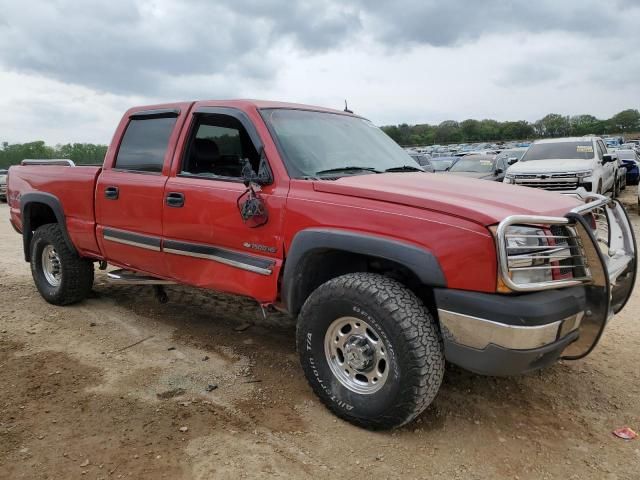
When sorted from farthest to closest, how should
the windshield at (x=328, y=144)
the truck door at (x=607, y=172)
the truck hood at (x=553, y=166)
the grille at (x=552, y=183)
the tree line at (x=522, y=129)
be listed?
the tree line at (x=522, y=129), the truck door at (x=607, y=172), the truck hood at (x=553, y=166), the grille at (x=552, y=183), the windshield at (x=328, y=144)

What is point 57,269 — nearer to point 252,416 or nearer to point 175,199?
point 175,199

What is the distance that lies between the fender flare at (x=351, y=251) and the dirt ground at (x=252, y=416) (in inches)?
30.4

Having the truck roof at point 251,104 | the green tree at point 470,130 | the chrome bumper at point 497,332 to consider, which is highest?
the green tree at point 470,130

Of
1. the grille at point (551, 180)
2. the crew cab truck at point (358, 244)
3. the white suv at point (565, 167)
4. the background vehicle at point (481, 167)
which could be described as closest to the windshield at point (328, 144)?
the crew cab truck at point (358, 244)

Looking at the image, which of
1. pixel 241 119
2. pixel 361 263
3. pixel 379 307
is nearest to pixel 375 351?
pixel 379 307

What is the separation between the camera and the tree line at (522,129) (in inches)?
4134

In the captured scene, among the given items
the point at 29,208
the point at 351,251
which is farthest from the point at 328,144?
the point at 29,208

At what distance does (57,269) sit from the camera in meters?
5.39

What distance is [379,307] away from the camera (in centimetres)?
275

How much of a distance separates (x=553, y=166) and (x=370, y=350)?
31.1ft

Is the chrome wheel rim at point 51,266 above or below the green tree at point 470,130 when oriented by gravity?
below

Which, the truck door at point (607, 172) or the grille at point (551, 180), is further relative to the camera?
the truck door at point (607, 172)

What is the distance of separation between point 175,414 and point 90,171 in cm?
258

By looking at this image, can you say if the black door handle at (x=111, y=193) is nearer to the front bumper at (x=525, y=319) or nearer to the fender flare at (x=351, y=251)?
the fender flare at (x=351, y=251)
